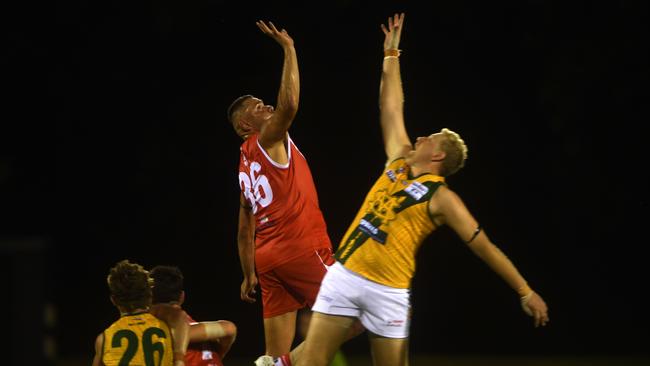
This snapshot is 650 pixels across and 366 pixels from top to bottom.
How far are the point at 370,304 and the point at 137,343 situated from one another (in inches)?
41.3

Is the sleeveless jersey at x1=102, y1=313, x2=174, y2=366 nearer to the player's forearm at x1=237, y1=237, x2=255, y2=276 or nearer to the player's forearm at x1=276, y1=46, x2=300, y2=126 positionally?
the player's forearm at x1=276, y1=46, x2=300, y2=126

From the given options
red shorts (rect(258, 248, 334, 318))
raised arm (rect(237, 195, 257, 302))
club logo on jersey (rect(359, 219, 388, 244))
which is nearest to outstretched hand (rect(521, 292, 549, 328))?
club logo on jersey (rect(359, 219, 388, 244))

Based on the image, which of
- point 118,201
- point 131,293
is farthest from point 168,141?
point 131,293

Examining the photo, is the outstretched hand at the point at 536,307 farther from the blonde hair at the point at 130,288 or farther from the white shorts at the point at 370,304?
the blonde hair at the point at 130,288

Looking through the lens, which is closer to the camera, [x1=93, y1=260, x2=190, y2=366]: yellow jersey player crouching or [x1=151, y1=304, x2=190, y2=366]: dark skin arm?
[x1=93, y1=260, x2=190, y2=366]: yellow jersey player crouching

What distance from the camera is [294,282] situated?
5.61m

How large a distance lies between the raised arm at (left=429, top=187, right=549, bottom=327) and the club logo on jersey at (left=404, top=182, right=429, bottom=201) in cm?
8

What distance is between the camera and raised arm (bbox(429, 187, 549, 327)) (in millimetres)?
4312

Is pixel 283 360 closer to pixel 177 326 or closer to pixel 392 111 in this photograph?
pixel 177 326

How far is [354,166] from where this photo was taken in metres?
12.6

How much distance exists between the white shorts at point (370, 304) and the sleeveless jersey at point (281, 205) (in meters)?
1.08

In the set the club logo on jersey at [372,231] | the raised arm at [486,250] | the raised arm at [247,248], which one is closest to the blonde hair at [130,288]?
the club logo on jersey at [372,231]

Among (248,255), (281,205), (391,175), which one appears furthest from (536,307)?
(248,255)

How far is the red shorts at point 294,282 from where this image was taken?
557 centimetres
